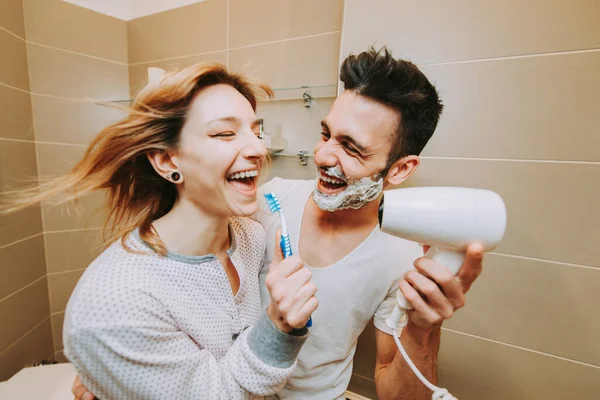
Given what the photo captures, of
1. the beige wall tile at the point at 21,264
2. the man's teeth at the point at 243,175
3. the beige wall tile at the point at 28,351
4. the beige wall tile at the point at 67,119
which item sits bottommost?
the beige wall tile at the point at 28,351

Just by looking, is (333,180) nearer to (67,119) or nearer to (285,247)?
(285,247)

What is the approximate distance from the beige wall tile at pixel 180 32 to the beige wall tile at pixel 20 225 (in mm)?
923

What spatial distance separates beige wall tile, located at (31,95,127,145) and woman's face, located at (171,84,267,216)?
36.4 inches

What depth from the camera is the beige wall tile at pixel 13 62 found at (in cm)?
113

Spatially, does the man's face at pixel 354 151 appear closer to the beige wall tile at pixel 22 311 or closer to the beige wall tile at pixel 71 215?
the beige wall tile at pixel 71 215

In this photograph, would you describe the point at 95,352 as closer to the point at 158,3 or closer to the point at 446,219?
the point at 446,219

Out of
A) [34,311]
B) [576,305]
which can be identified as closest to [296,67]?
[576,305]

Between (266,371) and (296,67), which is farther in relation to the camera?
(296,67)

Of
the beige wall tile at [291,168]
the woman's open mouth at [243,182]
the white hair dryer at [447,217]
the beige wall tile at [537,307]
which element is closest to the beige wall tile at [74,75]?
the beige wall tile at [291,168]

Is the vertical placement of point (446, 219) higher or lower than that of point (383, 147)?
lower

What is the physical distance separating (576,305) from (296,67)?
127 cm

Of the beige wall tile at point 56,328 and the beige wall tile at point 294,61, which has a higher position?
the beige wall tile at point 294,61

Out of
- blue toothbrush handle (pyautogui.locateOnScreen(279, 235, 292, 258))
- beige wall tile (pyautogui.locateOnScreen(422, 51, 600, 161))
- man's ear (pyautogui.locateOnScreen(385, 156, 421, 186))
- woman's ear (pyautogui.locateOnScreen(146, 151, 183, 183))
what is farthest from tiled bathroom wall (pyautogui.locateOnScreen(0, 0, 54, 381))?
beige wall tile (pyautogui.locateOnScreen(422, 51, 600, 161))

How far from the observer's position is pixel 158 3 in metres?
1.41
